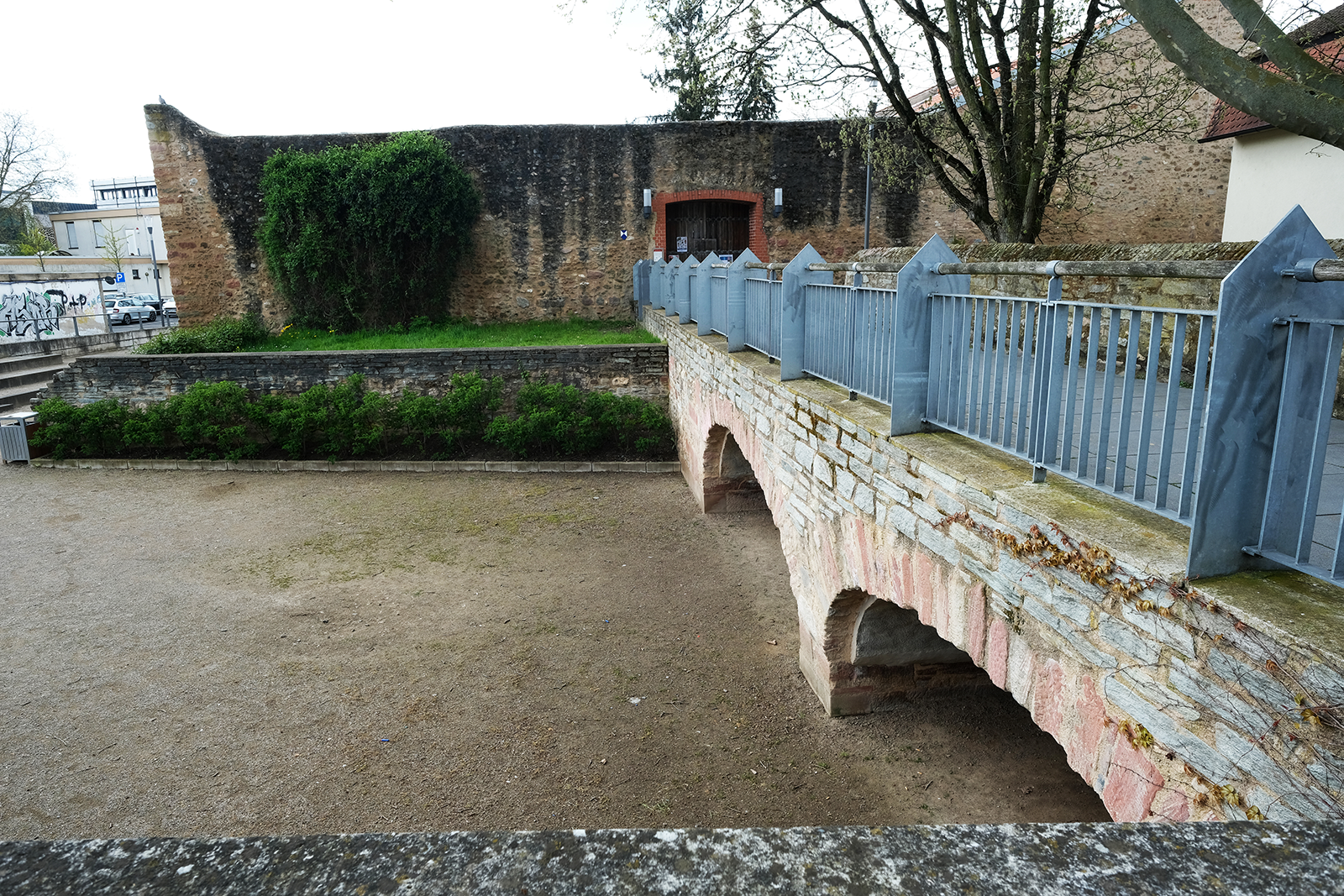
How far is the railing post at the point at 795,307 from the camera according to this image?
18.0 feet

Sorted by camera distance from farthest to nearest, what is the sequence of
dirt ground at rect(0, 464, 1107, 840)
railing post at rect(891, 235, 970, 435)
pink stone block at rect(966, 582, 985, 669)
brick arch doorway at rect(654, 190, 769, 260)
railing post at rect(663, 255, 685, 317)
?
1. brick arch doorway at rect(654, 190, 769, 260)
2. railing post at rect(663, 255, 685, 317)
3. dirt ground at rect(0, 464, 1107, 840)
4. railing post at rect(891, 235, 970, 435)
5. pink stone block at rect(966, 582, 985, 669)

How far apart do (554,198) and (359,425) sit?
6877mm

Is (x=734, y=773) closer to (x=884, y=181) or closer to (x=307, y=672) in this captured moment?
(x=307, y=672)

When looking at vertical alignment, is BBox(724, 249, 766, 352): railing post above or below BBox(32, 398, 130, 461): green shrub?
above

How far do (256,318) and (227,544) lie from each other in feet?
32.2

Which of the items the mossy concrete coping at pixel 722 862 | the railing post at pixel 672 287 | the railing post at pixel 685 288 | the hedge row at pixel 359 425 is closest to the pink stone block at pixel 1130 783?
the mossy concrete coping at pixel 722 862

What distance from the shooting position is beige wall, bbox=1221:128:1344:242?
1155 centimetres

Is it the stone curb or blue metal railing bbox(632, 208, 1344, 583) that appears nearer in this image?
blue metal railing bbox(632, 208, 1344, 583)

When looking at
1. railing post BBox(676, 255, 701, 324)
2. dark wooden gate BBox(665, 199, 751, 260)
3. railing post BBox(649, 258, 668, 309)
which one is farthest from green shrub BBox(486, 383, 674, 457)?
dark wooden gate BBox(665, 199, 751, 260)

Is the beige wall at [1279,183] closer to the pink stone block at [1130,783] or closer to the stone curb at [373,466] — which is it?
the stone curb at [373,466]

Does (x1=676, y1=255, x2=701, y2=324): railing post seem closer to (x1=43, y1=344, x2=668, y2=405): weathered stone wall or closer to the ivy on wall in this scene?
(x1=43, y1=344, x2=668, y2=405): weathered stone wall

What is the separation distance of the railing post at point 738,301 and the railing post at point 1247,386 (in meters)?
5.37

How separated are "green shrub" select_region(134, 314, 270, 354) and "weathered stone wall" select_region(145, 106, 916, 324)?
0.53m

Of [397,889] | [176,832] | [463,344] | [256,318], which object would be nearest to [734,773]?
[176,832]
